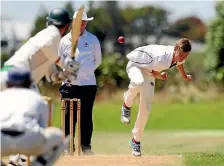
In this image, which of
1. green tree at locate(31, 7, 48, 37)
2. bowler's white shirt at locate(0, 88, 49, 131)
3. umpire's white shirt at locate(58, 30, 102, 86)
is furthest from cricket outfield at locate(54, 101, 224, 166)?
green tree at locate(31, 7, 48, 37)

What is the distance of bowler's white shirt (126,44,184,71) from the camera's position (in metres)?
11.8

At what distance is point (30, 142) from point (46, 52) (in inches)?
64.2

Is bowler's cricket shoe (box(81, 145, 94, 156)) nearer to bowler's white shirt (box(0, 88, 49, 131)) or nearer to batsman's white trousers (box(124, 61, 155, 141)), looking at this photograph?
batsman's white trousers (box(124, 61, 155, 141))

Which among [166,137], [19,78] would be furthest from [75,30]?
[166,137]

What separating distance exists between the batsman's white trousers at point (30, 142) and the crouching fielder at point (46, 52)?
139cm

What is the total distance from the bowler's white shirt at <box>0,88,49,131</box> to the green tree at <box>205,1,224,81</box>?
105 ft

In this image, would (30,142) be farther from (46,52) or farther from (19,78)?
(46,52)

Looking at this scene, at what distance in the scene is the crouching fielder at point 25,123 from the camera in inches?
299

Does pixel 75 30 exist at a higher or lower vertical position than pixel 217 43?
higher

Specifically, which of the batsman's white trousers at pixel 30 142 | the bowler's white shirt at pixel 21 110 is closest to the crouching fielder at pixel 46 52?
the bowler's white shirt at pixel 21 110

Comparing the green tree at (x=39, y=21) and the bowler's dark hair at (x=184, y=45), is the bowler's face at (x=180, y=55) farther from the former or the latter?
the green tree at (x=39, y=21)

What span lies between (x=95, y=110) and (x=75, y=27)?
19.5 m

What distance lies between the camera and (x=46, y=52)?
29.6 ft

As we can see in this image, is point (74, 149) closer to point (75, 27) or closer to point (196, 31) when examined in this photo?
point (75, 27)
